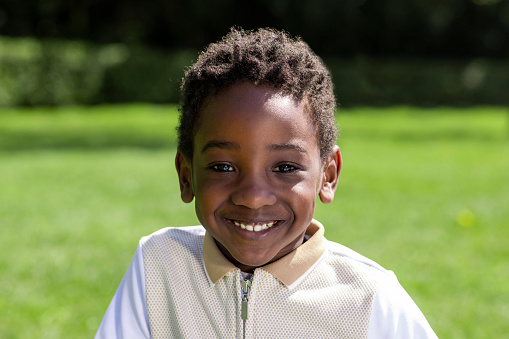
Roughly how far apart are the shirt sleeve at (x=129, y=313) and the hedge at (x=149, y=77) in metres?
10.9

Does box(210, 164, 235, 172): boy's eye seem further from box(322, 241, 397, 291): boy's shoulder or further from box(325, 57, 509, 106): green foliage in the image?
box(325, 57, 509, 106): green foliage

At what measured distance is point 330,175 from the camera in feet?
6.33

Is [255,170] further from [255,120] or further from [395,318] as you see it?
[395,318]

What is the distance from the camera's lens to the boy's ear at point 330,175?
74.1 inches

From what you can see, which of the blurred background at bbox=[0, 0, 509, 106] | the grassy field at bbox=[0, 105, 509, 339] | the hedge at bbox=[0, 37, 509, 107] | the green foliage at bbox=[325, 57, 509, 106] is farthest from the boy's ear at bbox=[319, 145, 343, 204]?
the green foliage at bbox=[325, 57, 509, 106]

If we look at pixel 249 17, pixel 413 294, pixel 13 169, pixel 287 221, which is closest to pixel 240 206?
pixel 287 221

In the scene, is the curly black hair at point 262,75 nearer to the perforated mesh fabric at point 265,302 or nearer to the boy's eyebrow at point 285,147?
the boy's eyebrow at point 285,147

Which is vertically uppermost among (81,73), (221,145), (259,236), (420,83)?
(221,145)

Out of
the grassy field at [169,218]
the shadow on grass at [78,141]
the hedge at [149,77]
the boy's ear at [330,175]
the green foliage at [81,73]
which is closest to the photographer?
the boy's ear at [330,175]

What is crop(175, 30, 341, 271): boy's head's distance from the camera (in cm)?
Result: 165

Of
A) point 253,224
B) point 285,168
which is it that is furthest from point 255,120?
point 253,224

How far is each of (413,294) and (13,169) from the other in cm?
537

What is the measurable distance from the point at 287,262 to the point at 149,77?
608 inches

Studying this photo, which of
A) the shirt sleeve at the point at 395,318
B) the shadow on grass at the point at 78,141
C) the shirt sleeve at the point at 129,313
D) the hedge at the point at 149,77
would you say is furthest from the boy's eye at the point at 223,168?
the hedge at the point at 149,77
